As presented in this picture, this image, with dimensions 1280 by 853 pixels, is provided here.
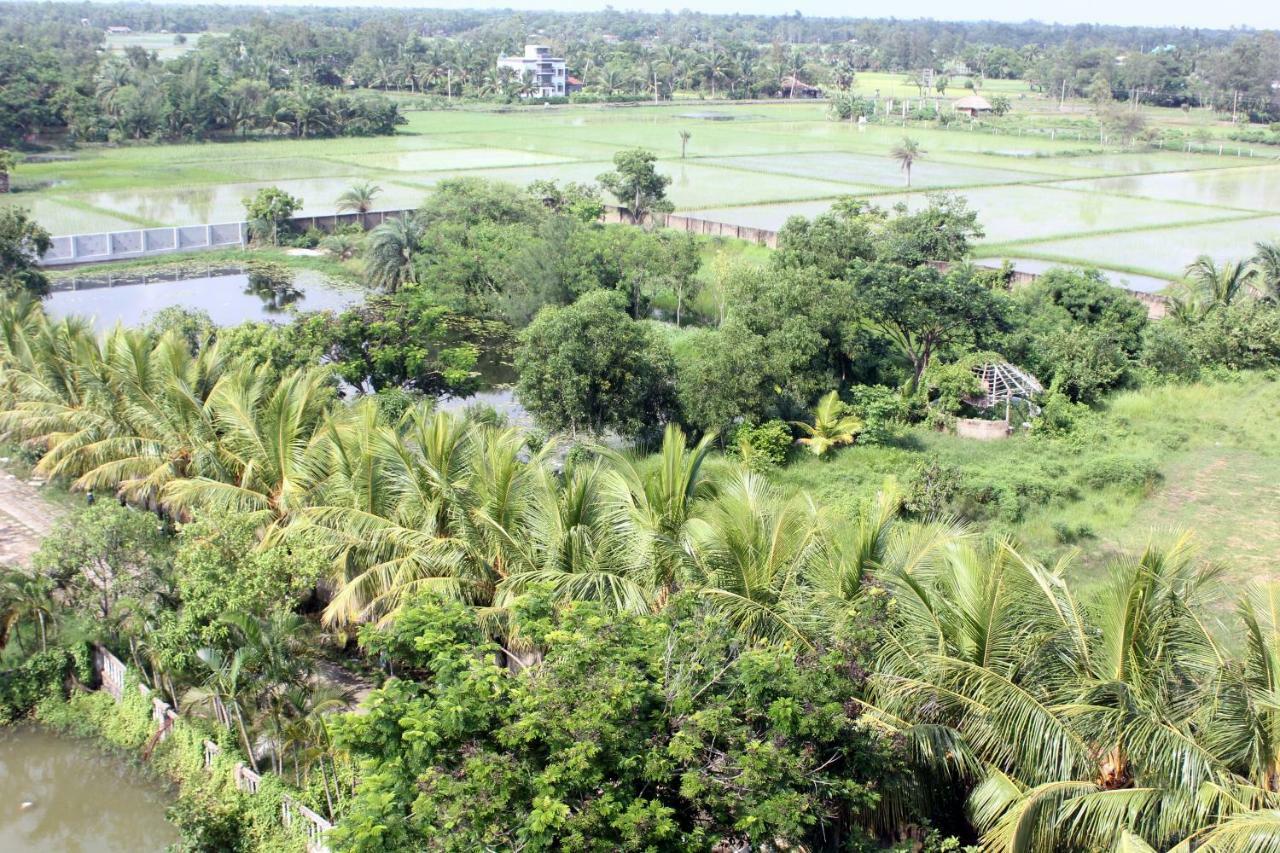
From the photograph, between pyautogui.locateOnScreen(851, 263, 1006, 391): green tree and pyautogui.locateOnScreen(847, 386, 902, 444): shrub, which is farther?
pyautogui.locateOnScreen(851, 263, 1006, 391): green tree

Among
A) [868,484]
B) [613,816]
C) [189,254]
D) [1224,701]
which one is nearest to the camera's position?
[613,816]

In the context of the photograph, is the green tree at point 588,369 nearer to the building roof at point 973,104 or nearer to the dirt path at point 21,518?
the dirt path at point 21,518

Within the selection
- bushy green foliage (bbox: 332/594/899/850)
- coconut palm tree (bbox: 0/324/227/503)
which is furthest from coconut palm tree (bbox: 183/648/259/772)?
coconut palm tree (bbox: 0/324/227/503)

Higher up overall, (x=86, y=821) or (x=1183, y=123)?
(x=1183, y=123)

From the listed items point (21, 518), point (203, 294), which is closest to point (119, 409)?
point (21, 518)

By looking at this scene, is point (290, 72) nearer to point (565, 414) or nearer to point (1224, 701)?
point (565, 414)

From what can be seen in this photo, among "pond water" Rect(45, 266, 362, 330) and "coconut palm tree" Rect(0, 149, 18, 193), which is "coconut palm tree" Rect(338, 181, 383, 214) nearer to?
"pond water" Rect(45, 266, 362, 330)

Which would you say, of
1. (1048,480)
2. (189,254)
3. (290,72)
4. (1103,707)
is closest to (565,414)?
(1048,480)
